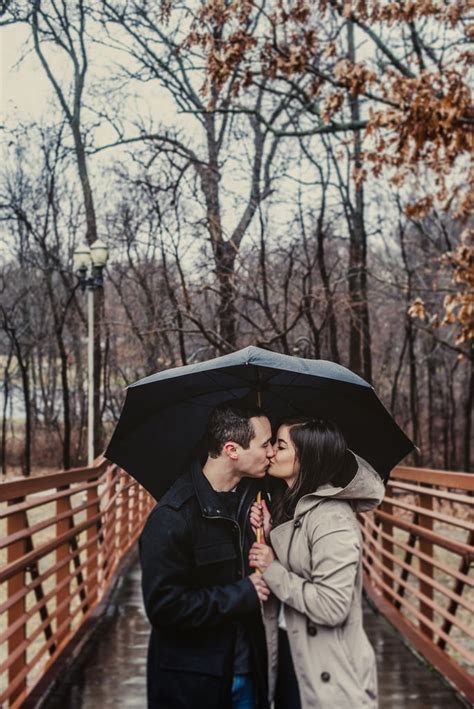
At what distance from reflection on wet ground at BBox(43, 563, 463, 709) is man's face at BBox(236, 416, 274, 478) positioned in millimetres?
2989

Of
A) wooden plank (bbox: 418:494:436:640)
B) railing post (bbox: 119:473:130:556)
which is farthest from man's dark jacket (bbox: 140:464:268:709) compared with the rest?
railing post (bbox: 119:473:130:556)

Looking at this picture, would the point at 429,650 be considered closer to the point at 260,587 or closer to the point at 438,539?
the point at 438,539

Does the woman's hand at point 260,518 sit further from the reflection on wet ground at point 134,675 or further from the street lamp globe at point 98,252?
the street lamp globe at point 98,252

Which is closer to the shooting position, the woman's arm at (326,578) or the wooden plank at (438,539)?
the woman's arm at (326,578)

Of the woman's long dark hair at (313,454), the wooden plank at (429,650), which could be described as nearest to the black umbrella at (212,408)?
the woman's long dark hair at (313,454)

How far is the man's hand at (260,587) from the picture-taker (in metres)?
2.86

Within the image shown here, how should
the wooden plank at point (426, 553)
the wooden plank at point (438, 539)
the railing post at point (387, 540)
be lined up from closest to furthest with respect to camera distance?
the wooden plank at point (438, 539) < the wooden plank at point (426, 553) < the railing post at point (387, 540)

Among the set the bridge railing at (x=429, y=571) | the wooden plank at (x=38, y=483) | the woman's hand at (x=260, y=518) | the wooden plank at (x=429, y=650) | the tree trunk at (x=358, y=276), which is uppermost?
the tree trunk at (x=358, y=276)

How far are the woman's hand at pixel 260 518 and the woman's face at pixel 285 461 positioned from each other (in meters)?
0.12

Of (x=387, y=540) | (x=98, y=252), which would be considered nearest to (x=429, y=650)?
(x=387, y=540)

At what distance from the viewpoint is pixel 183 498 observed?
2.90m

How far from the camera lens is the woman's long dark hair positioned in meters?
2.96

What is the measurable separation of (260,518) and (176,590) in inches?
14.5

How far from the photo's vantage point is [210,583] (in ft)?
9.55
